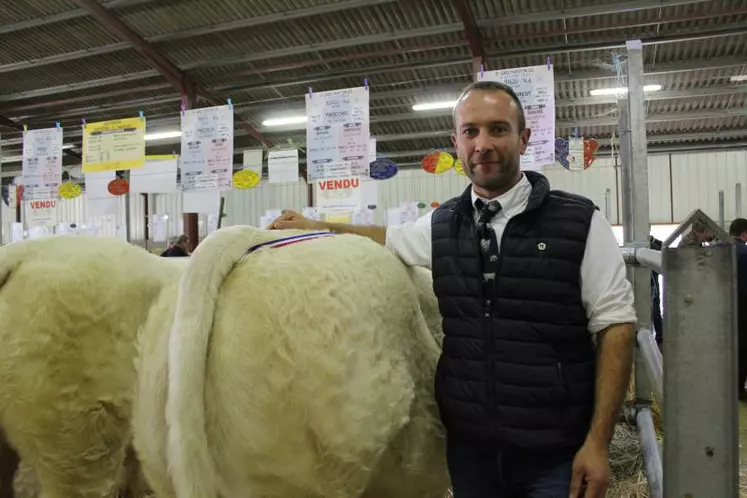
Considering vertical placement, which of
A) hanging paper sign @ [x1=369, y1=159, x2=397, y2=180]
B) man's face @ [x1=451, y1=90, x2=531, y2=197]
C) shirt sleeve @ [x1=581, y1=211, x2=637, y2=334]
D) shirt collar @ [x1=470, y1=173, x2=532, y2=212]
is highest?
hanging paper sign @ [x1=369, y1=159, x2=397, y2=180]

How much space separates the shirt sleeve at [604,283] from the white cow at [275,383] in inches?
20.4

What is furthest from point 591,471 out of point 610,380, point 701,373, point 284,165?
point 284,165

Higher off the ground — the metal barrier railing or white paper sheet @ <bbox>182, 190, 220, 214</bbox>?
white paper sheet @ <bbox>182, 190, 220, 214</bbox>

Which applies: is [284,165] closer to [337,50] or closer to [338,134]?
[338,134]

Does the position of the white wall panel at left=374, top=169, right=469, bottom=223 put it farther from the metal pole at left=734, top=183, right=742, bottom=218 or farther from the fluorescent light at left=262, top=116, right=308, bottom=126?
the metal pole at left=734, top=183, right=742, bottom=218

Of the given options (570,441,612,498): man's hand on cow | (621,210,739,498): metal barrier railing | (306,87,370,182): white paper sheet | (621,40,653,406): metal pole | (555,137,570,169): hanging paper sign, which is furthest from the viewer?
(555,137,570,169): hanging paper sign

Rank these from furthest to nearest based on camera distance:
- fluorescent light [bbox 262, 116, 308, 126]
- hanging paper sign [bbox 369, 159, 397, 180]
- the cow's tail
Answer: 1. fluorescent light [bbox 262, 116, 308, 126]
2. hanging paper sign [bbox 369, 159, 397, 180]
3. the cow's tail

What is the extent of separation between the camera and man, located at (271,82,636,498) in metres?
1.42

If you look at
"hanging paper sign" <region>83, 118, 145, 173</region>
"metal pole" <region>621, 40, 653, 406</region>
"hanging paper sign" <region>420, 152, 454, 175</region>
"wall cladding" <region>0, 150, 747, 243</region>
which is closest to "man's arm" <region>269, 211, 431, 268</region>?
"metal pole" <region>621, 40, 653, 406</region>

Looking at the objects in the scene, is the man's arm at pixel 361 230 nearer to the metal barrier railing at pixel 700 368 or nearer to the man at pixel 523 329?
the man at pixel 523 329

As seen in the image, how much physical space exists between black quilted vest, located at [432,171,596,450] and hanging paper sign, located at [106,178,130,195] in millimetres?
4673

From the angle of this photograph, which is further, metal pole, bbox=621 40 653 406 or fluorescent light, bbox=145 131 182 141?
fluorescent light, bbox=145 131 182 141

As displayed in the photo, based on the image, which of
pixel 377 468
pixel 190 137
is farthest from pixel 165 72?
pixel 377 468

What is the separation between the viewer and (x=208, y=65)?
5.65m
